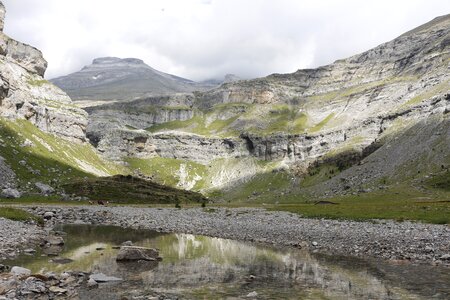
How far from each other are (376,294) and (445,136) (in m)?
177

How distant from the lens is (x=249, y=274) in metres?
27.4

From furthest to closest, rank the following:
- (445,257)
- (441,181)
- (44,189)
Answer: (44,189), (441,181), (445,257)

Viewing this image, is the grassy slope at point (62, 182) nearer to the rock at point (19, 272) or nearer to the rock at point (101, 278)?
the rock at point (19, 272)

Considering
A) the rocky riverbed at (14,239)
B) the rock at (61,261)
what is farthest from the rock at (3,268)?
the rock at (61,261)

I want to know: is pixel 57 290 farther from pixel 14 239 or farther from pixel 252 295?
pixel 14 239

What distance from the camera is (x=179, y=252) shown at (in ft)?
121

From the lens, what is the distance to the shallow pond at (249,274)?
2197cm

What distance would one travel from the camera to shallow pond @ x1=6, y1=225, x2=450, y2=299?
72.1ft

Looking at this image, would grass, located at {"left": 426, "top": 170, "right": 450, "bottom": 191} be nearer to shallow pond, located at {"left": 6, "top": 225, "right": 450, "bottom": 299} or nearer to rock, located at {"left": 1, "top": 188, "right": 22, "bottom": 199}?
shallow pond, located at {"left": 6, "top": 225, "right": 450, "bottom": 299}

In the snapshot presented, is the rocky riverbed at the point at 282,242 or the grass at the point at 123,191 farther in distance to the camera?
the grass at the point at 123,191

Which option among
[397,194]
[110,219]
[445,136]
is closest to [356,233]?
[110,219]

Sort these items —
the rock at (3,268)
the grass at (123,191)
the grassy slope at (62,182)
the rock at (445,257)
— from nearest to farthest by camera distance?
the rock at (3,268) → the rock at (445,257) → the grassy slope at (62,182) → the grass at (123,191)

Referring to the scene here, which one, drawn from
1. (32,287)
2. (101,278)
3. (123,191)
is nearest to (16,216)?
(101,278)

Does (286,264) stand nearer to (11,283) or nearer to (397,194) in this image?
(11,283)
